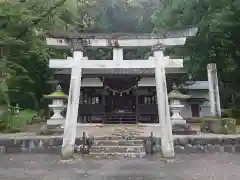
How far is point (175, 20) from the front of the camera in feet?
61.4

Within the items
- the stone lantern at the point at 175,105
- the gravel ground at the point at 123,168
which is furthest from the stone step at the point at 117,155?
the stone lantern at the point at 175,105

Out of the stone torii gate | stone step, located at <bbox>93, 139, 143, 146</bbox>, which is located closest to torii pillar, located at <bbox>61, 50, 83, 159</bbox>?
the stone torii gate

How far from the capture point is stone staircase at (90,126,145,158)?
10.9m

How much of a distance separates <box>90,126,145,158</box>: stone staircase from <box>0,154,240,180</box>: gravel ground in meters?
0.75

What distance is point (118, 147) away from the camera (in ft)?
37.1

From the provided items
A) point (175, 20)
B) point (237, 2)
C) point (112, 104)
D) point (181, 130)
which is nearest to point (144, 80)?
point (112, 104)

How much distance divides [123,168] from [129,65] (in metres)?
4.31

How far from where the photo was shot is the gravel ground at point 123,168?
300 inches

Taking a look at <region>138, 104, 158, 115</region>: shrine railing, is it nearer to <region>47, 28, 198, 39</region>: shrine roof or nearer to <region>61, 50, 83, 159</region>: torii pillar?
<region>47, 28, 198, 39</region>: shrine roof

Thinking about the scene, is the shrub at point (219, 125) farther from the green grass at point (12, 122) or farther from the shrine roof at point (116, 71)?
the green grass at point (12, 122)

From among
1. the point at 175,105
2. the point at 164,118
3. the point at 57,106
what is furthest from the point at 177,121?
the point at 57,106

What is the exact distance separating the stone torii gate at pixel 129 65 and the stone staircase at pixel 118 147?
1206mm

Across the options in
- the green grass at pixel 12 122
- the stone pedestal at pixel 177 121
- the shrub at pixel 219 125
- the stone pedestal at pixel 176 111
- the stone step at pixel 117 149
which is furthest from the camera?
the green grass at pixel 12 122

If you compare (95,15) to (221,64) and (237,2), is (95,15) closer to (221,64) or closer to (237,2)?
(221,64)
